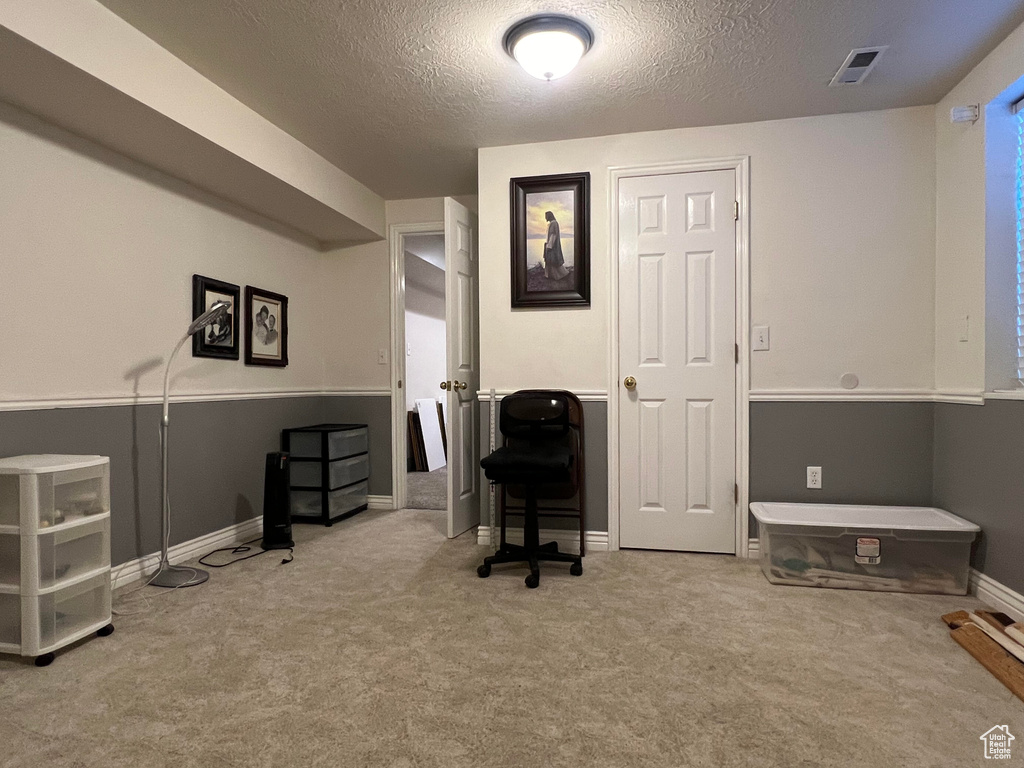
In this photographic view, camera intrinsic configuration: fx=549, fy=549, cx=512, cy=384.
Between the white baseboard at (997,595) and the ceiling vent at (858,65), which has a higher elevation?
the ceiling vent at (858,65)

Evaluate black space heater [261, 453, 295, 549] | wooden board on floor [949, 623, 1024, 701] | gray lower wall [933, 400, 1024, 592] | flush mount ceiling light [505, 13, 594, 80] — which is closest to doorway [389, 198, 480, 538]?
black space heater [261, 453, 295, 549]

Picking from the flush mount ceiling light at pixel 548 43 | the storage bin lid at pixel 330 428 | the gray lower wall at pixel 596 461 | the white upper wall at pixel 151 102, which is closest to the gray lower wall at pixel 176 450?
the storage bin lid at pixel 330 428

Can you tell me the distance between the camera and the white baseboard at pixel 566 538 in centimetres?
312

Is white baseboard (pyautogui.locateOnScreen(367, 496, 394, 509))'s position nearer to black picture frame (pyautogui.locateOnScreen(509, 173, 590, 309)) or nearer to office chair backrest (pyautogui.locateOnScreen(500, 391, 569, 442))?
office chair backrest (pyautogui.locateOnScreen(500, 391, 569, 442))

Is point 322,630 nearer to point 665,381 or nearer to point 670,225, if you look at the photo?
point 665,381

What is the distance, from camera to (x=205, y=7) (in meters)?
1.99

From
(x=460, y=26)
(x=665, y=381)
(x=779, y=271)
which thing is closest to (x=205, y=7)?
(x=460, y=26)

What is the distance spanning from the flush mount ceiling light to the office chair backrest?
60.9 inches

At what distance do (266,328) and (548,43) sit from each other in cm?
249

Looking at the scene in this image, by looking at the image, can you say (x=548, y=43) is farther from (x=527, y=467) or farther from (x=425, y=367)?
(x=425, y=367)

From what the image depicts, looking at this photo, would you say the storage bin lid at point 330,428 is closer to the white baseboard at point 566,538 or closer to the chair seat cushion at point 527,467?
the white baseboard at point 566,538

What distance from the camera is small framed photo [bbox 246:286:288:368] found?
3.45 metres

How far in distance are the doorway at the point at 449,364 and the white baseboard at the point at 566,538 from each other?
0.84 ft

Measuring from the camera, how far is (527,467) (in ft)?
8.17
